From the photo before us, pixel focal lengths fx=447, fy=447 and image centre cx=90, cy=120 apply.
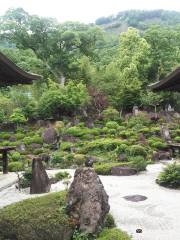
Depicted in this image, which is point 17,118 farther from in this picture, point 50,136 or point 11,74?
point 11,74

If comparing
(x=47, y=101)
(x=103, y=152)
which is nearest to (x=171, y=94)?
(x=47, y=101)

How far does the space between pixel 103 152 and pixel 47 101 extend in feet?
31.5

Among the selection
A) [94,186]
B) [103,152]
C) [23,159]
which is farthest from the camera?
[103,152]

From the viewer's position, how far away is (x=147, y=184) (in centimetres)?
1352

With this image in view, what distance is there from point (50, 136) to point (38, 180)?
44.2 feet

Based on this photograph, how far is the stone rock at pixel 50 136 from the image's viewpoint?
25.3 m

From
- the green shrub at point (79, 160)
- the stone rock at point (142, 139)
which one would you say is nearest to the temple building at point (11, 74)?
the green shrub at point (79, 160)

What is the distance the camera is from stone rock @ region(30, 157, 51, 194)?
1202cm

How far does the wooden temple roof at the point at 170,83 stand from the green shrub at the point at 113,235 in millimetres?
4103

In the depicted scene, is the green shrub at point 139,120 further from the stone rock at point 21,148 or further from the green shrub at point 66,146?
the stone rock at point 21,148

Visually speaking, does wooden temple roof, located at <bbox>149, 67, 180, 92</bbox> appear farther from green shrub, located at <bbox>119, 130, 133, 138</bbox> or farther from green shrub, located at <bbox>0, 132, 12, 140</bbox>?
green shrub, located at <bbox>0, 132, 12, 140</bbox>

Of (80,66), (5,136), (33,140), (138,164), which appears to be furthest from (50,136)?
(80,66)

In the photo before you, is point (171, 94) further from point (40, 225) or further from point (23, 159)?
point (40, 225)

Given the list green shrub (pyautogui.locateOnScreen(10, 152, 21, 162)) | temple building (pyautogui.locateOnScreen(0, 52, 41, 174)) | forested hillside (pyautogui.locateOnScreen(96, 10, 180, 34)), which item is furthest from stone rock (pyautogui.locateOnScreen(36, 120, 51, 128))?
forested hillside (pyautogui.locateOnScreen(96, 10, 180, 34))
